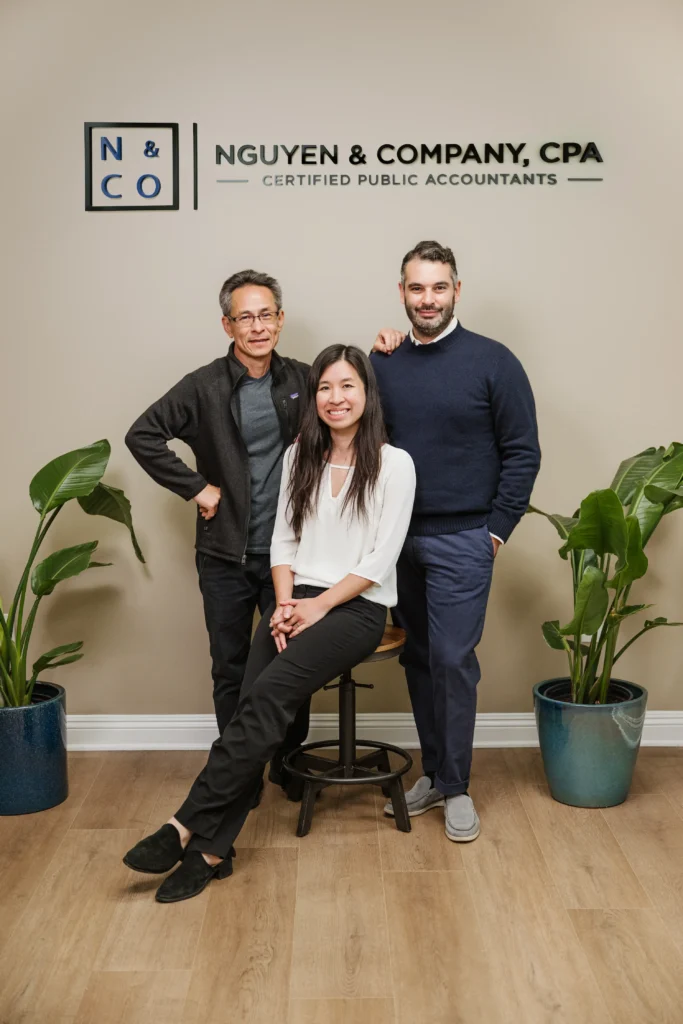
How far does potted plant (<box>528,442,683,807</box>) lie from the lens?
2854 millimetres

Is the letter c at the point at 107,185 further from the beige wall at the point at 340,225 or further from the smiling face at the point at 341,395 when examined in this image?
the smiling face at the point at 341,395

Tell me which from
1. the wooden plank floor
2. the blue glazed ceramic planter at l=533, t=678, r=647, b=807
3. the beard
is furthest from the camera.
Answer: the blue glazed ceramic planter at l=533, t=678, r=647, b=807

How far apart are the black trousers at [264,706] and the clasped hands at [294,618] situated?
22 mm

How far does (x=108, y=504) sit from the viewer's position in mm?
3203

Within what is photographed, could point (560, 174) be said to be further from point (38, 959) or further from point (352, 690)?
point (38, 959)

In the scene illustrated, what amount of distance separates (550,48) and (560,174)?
40 centimetres

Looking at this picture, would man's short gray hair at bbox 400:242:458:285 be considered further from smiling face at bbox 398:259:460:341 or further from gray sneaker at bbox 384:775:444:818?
gray sneaker at bbox 384:775:444:818

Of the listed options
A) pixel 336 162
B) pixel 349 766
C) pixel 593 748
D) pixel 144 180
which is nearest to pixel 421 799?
pixel 349 766

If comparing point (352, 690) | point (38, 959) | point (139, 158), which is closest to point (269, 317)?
point (139, 158)

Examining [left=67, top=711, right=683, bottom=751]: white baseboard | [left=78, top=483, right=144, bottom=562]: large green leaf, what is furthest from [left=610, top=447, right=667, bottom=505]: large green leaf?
[left=78, top=483, right=144, bottom=562]: large green leaf

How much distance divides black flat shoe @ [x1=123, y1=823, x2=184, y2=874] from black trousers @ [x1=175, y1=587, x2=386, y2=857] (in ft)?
0.15

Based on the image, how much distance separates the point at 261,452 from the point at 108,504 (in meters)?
0.54

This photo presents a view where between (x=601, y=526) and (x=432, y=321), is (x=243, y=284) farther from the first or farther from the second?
(x=601, y=526)

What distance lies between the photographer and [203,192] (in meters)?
3.39
